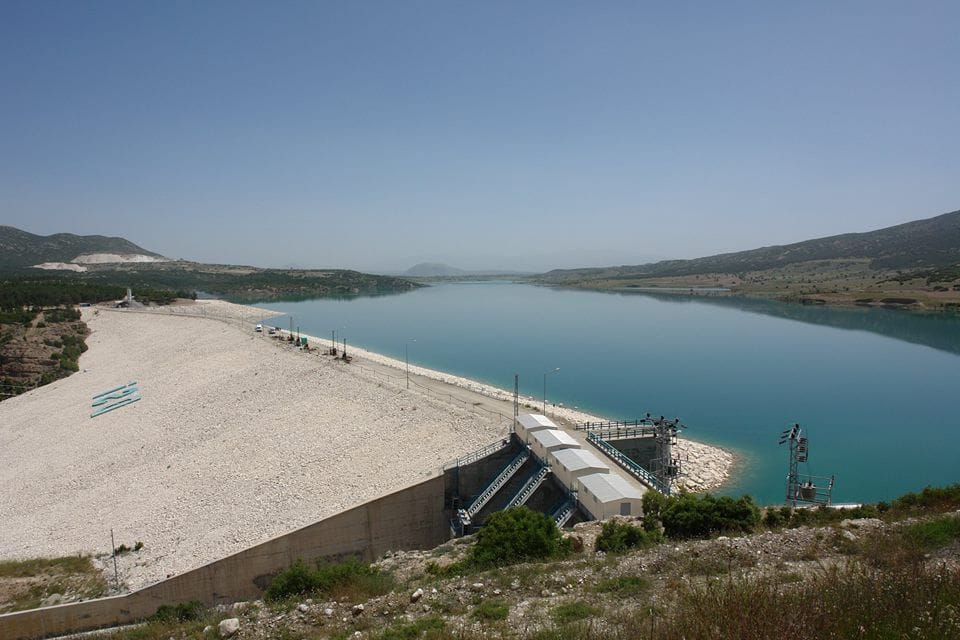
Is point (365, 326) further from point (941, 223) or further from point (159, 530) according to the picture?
point (941, 223)

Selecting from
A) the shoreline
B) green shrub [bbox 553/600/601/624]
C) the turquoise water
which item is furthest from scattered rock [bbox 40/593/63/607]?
the turquoise water

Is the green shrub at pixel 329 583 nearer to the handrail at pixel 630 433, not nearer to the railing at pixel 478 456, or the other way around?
the railing at pixel 478 456

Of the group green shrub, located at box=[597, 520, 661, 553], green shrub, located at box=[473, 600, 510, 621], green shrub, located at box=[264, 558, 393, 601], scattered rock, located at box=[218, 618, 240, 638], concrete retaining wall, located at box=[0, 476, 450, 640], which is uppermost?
green shrub, located at box=[473, 600, 510, 621]

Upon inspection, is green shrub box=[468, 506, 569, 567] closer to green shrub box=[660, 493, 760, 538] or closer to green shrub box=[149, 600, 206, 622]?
green shrub box=[660, 493, 760, 538]

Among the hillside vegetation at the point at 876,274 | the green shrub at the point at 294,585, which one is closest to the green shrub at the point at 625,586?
the green shrub at the point at 294,585

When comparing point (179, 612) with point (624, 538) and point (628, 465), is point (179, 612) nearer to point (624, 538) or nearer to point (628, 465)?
point (624, 538)

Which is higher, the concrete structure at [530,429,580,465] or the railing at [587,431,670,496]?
the concrete structure at [530,429,580,465]

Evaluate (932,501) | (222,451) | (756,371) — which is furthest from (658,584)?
(756,371)
